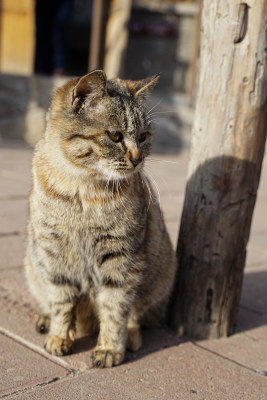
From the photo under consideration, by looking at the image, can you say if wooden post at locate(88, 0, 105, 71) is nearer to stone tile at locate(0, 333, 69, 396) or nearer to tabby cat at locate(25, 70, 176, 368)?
tabby cat at locate(25, 70, 176, 368)

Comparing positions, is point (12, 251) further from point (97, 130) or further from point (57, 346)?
point (97, 130)

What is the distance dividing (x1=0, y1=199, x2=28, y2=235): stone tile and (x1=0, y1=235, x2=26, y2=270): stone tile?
0.12 meters

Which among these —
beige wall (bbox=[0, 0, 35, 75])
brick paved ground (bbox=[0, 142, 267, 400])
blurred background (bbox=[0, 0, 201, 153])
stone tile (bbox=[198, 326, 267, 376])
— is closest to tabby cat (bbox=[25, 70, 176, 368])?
brick paved ground (bbox=[0, 142, 267, 400])

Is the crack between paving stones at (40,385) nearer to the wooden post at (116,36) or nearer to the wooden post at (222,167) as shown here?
the wooden post at (222,167)

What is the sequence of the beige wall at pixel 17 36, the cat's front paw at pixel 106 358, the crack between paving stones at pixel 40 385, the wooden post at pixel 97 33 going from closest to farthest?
1. the crack between paving stones at pixel 40 385
2. the cat's front paw at pixel 106 358
3. the wooden post at pixel 97 33
4. the beige wall at pixel 17 36

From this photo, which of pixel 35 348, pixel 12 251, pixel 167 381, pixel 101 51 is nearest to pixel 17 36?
pixel 101 51

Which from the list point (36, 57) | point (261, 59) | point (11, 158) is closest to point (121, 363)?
point (261, 59)

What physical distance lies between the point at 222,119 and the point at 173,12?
6.71m

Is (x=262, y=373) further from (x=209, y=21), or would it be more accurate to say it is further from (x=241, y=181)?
(x=209, y=21)

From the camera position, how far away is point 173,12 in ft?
30.0

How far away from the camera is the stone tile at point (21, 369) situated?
2498 mm

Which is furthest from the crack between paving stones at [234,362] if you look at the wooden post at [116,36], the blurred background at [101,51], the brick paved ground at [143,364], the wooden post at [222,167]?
the wooden post at [116,36]

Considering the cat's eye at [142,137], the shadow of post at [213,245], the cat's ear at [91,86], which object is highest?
the cat's ear at [91,86]

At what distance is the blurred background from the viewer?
8.34 meters
